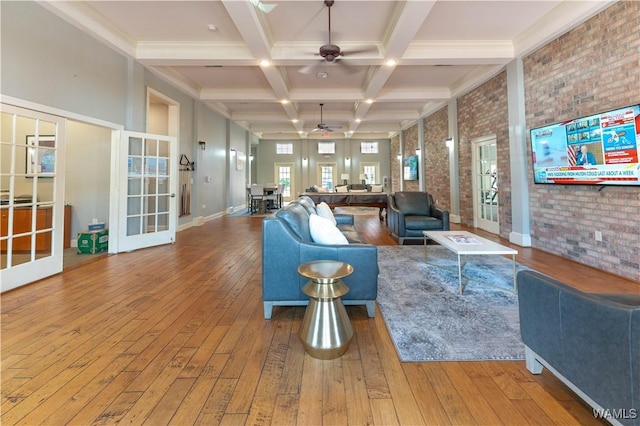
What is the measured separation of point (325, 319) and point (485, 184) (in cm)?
575

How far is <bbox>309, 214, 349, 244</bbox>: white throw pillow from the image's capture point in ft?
7.64

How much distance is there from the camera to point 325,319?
175 centimetres

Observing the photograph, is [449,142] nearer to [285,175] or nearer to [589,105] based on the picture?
[589,105]

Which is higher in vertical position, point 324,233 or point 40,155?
point 40,155

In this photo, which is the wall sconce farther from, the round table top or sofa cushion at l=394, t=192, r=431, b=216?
the round table top

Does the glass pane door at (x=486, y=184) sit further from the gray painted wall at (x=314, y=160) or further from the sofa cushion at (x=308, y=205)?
the gray painted wall at (x=314, y=160)

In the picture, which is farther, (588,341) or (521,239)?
(521,239)

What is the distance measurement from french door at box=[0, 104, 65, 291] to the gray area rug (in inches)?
149

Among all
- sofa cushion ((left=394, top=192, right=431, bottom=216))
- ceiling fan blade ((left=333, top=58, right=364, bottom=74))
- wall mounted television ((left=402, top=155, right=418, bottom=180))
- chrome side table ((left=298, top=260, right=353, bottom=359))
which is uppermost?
ceiling fan blade ((left=333, top=58, right=364, bottom=74))

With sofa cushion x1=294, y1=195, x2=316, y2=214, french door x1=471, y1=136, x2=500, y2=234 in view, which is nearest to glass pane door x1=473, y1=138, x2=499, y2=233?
Answer: french door x1=471, y1=136, x2=500, y2=234

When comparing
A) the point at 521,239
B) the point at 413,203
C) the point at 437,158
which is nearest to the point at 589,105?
the point at 521,239

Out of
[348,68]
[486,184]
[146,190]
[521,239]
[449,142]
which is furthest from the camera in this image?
[449,142]

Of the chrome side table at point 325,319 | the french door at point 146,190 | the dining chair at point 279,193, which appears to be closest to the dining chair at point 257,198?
the dining chair at point 279,193

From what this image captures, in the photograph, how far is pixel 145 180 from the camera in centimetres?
479
